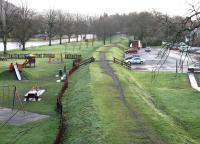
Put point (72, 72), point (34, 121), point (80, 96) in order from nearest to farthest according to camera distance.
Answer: point (34, 121), point (80, 96), point (72, 72)

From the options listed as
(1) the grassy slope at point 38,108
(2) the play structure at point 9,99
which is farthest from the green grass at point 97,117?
(2) the play structure at point 9,99

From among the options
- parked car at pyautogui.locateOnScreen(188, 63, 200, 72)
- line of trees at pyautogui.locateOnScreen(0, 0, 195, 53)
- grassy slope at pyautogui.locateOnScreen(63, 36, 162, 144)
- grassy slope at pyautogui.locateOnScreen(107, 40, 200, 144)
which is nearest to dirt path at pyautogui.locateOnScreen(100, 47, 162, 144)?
grassy slope at pyautogui.locateOnScreen(63, 36, 162, 144)

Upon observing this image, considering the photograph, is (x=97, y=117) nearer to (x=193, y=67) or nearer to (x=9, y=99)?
(x=9, y=99)

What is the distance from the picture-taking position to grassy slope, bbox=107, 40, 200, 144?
23.5 m

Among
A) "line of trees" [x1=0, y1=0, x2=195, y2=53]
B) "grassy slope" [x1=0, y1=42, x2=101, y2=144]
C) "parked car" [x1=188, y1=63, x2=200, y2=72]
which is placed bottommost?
"grassy slope" [x1=0, y1=42, x2=101, y2=144]

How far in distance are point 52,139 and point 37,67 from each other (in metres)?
35.2

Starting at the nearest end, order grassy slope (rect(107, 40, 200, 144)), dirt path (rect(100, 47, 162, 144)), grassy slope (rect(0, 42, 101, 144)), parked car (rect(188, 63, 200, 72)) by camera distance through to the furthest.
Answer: dirt path (rect(100, 47, 162, 144)) < grassy slope (rect(107, 40, 200, 144)) < grassy slope (rect(0, 42, 101, 144)) < parked car (rect(188, 63, 200, 72))

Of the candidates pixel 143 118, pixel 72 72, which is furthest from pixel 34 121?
pixel 72 72

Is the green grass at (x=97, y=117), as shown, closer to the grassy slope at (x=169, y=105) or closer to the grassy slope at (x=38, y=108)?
the grassy slope at (x=38, y=108)

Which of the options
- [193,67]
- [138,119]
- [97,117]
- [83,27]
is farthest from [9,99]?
[83,27]

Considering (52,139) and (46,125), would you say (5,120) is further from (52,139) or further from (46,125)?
(52,139)

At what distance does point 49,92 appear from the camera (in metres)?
38.2

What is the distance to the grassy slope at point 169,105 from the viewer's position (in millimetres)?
23484

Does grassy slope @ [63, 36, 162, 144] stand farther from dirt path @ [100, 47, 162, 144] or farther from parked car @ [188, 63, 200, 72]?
parked car @ [188, 63, 200, 72]
